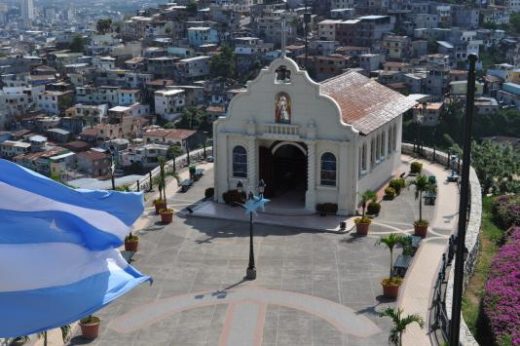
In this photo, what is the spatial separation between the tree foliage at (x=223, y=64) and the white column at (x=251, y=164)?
82.8 m

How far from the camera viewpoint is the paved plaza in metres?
24.1

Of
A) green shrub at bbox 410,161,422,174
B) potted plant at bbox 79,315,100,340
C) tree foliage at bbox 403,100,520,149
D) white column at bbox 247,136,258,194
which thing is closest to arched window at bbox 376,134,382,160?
green shrub at bbox 410,161,422,174

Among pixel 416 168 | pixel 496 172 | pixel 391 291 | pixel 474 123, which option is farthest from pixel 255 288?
pixel 474 123

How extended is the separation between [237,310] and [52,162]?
66.0 metres

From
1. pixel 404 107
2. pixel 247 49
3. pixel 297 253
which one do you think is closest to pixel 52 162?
pixel 247 49

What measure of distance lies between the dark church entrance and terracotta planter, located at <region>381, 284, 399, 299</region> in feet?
40.3

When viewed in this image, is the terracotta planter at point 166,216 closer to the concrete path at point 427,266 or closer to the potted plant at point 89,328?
the concrete path at point 427,266

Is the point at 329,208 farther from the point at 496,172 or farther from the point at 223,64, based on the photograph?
the point at 223,64

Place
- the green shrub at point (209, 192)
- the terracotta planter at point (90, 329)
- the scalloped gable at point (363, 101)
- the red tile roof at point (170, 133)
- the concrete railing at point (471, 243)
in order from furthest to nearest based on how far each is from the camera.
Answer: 1. the red tile roof at point (170, 133)
2. the green shrub at point (209, 192)
3. the scalloped gable at point (363, 101)
4. the terracotta planter at point (90, 329)
5. the concrete railing at point (471, 243)

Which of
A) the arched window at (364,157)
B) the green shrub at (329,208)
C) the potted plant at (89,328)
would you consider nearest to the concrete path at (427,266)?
the arched window at (364,157)

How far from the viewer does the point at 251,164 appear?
126 ft

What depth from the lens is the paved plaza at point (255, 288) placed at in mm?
24109

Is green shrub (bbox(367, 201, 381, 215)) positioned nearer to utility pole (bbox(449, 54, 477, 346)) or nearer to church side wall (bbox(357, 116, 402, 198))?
church side wall (bbox(357, 116, 402, 198))

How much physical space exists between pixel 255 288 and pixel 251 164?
11.7m
